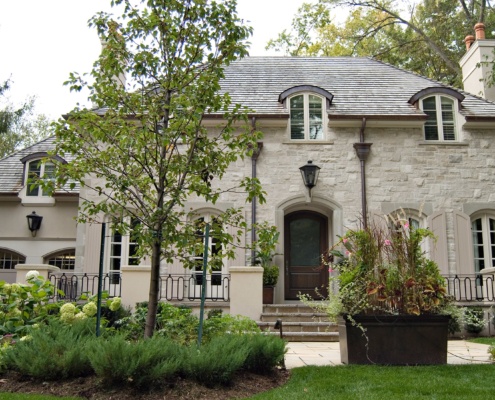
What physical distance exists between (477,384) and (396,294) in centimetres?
133

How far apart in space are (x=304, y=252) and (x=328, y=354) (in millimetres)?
5482

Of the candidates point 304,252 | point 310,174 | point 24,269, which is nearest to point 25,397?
point 24,269

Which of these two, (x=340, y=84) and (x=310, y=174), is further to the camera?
(x=340, y=84)

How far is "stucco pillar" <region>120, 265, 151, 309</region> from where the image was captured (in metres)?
10.5

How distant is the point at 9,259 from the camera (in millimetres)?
14695

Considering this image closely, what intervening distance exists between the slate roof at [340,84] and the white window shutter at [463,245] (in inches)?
100

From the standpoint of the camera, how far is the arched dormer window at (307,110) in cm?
1279

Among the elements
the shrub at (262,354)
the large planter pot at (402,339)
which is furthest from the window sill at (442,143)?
the shrub at (262,354)

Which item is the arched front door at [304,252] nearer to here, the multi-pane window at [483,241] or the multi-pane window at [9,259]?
the multi-pane window at [483,241]

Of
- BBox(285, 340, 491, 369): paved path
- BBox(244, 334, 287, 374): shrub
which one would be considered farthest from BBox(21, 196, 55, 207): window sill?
BBox(244, 334, 287, 374): shrub

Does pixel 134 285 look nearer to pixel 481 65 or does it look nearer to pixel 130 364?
pixel 130 364

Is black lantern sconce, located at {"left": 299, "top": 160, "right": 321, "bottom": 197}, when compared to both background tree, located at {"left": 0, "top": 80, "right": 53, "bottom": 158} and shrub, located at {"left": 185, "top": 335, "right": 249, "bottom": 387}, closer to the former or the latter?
shrub, located at {"left": 185, "top": 335, "right": 249, "bottom": 387}

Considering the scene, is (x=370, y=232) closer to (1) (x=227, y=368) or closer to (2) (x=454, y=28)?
(1) (x=227, y=368)

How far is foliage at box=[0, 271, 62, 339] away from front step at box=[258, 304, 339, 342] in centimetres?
390
